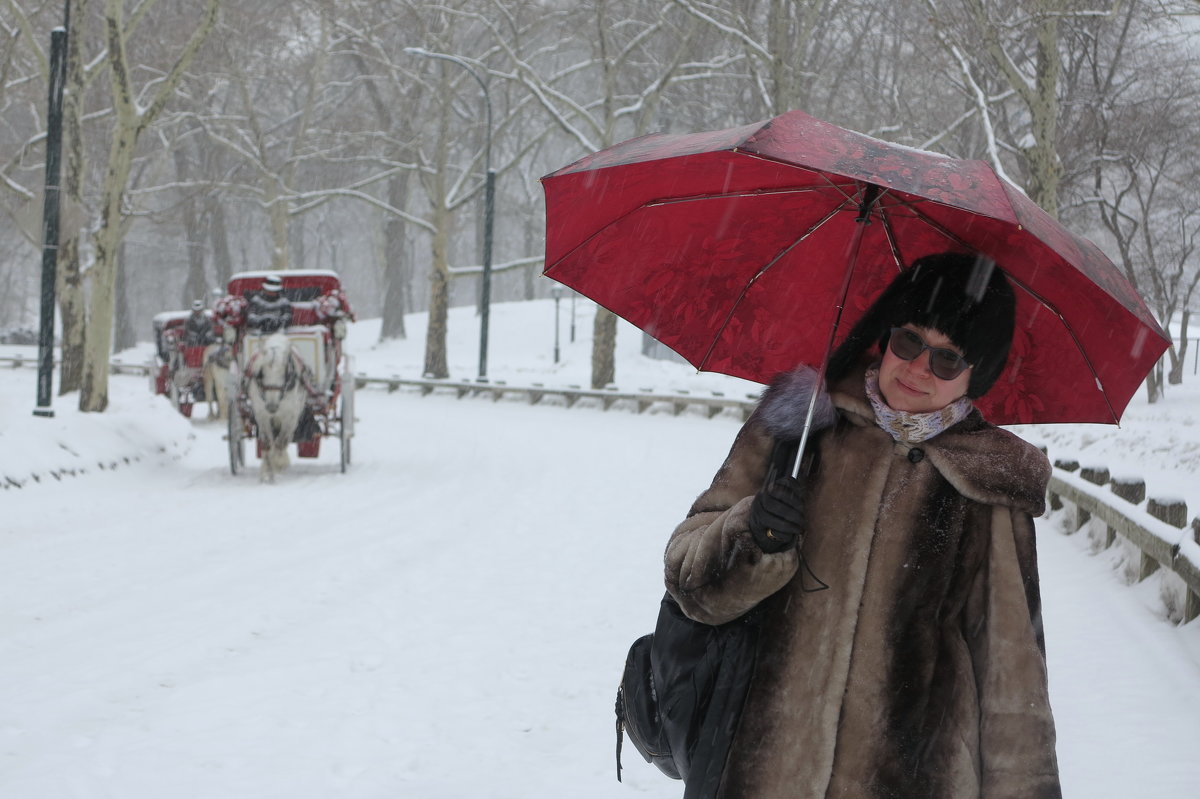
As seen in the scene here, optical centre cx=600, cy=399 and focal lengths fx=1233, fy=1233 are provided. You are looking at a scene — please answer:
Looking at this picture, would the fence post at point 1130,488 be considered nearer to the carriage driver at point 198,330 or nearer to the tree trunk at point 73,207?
the tree trunk at point 73,207

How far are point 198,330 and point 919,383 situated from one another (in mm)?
21833

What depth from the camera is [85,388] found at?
16.0 metres

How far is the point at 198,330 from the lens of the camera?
2278cm

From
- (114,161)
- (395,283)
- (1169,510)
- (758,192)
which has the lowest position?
(1169,510)

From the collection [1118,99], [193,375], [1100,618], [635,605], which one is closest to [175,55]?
[193,375]

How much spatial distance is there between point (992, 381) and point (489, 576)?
618cm

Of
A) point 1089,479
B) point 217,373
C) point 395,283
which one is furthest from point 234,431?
point 395,283

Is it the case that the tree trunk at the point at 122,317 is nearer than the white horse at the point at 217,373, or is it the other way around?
the white horse at the point at 217,373

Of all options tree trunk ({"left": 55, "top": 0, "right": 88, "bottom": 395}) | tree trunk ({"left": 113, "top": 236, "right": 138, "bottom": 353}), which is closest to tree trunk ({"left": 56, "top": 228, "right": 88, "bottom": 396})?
tree trunk ({"left": 55, "top": 0, "right": 88, "bottom": 395})

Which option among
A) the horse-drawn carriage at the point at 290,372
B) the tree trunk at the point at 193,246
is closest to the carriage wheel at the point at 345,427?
the horse-drawn carriage at the point at 290,372

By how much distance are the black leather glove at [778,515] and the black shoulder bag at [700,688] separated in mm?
204

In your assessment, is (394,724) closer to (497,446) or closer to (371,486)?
(371,486)

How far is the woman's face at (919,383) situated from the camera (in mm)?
2534

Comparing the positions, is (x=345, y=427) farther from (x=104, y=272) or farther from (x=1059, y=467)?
(x=1059, y=467)
